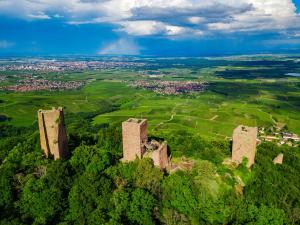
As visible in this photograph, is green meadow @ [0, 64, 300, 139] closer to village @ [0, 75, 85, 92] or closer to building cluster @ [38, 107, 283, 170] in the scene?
village @ [0, 75, 85, 92]

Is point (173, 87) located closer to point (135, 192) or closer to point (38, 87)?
point (38, 87)

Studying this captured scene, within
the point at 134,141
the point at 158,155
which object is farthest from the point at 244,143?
the point at 134,141

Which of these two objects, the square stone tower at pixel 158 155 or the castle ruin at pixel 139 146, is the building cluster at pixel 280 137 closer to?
the square stone tower at pixel 158 155

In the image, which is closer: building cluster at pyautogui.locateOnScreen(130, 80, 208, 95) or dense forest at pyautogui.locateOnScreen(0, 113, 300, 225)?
dense forest at pyautogui.locateOnScreen(0, 113, 300, 225)

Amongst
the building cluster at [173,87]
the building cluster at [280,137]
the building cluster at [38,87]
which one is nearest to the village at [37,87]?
the building cluster at [38,87]

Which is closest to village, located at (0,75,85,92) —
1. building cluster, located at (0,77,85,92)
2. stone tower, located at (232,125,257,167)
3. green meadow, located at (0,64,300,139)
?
building cluster, located at (0,77,85,92)

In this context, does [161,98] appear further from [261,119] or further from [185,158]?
[185,158]

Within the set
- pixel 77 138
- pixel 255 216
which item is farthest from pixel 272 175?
pixel 77 138
